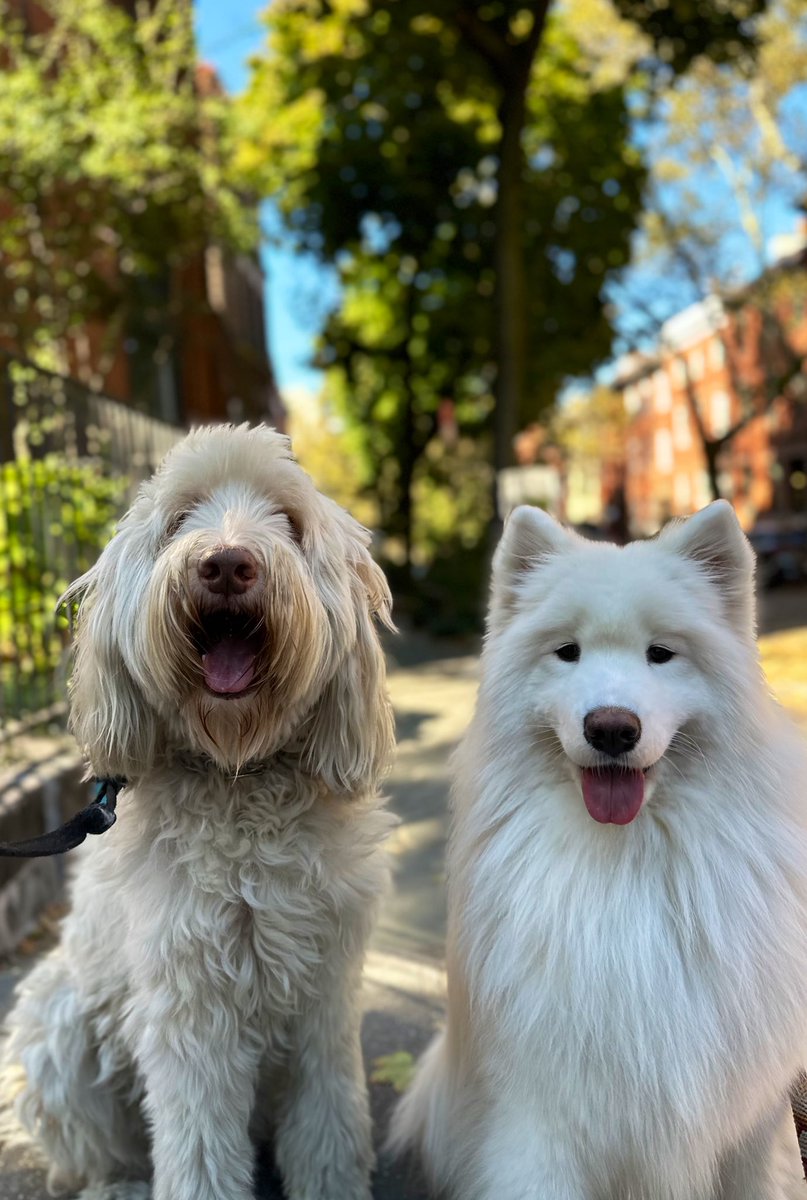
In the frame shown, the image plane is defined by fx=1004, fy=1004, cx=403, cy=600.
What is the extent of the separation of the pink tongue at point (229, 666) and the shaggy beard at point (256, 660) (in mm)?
17

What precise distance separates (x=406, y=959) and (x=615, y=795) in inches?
99.5

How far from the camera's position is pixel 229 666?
2.13 metres

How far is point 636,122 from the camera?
20906 millimetres

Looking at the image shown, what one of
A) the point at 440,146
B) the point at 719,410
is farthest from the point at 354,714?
the point at 719,410

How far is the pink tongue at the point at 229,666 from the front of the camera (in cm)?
212

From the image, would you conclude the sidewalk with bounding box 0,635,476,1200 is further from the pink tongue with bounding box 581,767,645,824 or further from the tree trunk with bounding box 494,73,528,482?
the tree trunk with bounding box 494,73,528,482

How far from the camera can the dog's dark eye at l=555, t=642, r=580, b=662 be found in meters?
2.06

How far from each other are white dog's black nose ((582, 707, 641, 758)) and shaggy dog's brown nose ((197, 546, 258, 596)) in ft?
2.40

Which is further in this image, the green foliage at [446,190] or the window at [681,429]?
the window at [681,429]

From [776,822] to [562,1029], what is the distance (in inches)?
23.5

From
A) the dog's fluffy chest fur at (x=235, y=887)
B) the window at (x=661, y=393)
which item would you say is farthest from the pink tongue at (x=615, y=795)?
the window at (x=661, y=393)

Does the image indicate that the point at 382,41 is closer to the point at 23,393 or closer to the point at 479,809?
the point at 23,393

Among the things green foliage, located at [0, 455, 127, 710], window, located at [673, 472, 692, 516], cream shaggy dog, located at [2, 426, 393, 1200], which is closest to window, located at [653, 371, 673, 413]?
window, located at [673, 472, 692, 516]

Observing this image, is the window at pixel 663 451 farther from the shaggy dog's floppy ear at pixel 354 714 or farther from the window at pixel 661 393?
the shaggy dog's floppy ear at pixel 354 714
